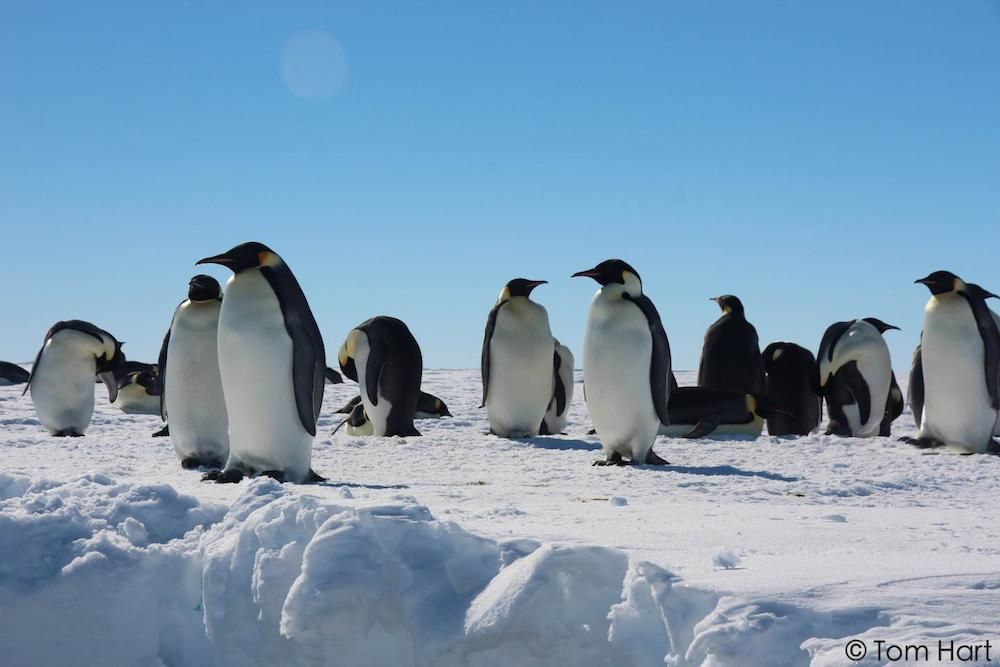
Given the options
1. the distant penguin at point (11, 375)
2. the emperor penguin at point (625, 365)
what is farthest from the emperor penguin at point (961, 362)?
the distant penguin at point (11, 375)

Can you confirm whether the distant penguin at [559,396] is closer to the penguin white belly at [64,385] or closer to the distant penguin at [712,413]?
the distant penguin at [712,413]

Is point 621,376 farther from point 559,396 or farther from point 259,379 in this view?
point 559,396

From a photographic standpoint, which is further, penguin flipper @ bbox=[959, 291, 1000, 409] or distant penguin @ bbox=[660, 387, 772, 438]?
distant penguin @ bbox=[660, 387, 772, 438]

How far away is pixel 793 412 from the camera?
11023 mm

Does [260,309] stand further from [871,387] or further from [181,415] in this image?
[871,387]

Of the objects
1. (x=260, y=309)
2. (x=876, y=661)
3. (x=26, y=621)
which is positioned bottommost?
(x=26, y=621)

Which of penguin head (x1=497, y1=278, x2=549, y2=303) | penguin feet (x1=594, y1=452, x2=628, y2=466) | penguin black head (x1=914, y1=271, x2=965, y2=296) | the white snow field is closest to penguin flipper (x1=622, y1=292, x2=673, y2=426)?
penguin feet (x1=594, y1=452, x2=628, y2=466)

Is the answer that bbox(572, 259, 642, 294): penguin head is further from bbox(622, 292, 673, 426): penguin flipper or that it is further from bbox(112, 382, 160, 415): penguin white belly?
bbox(112, 382, 160, 415): penguin white belly

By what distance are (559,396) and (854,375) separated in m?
3.04

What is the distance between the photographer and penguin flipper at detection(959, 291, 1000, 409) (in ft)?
29.0

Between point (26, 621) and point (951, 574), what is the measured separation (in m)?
3.08

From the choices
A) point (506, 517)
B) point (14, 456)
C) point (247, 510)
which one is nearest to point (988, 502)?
point (506, 517)

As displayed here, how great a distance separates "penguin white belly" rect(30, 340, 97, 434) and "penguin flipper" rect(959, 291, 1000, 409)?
7.92 metres

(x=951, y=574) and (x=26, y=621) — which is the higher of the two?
(x=951, y=574)
